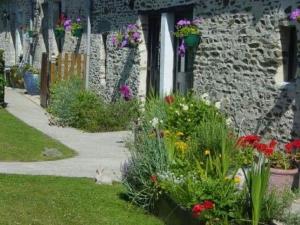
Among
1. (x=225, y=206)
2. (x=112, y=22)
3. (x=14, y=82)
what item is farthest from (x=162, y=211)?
(x=14, y=82)

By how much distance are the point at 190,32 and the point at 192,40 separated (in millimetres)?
177

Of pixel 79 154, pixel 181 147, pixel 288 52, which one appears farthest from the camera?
pixel 79 154

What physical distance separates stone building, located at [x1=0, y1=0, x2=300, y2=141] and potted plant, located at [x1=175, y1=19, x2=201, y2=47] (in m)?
0.14

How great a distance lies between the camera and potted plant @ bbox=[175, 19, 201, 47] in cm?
1176

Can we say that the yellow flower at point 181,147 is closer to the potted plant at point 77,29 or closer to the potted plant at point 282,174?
the potted plant at point 282,174

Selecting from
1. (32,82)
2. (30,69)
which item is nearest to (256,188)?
(32,82)

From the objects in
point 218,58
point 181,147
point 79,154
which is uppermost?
point 218,58

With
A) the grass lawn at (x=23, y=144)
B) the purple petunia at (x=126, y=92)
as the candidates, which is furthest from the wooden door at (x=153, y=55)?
the grass lawn at (x=23, y=144)

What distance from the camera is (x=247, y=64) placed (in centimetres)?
1031

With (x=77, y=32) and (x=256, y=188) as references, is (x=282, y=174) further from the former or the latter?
(x=77, y=32)

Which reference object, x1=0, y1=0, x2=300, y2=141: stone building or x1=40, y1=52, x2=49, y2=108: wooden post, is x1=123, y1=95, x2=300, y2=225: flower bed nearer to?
x1=0, y1=0, x2=300, y2=141: stone building

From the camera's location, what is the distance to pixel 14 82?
24.2 metres

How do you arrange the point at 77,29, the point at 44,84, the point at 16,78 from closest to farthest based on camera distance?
1. the point at 77,29
2. the point at 44,84
3. the point at 16,78

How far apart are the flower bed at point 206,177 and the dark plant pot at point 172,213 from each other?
0.04 feet
